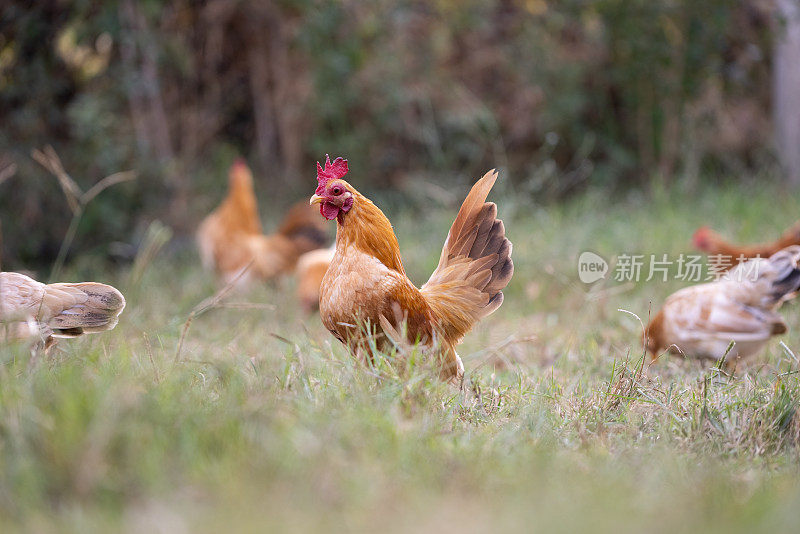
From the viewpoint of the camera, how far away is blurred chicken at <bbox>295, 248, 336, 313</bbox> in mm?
5832

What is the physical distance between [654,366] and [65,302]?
9.89ft

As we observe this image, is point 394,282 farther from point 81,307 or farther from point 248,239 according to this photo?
point 248,239

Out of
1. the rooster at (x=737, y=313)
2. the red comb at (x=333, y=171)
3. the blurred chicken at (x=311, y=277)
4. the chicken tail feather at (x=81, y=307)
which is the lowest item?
the blurred chicken at (x=311, y=277)

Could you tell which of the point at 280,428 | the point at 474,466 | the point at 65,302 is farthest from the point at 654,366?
the point at 65,302

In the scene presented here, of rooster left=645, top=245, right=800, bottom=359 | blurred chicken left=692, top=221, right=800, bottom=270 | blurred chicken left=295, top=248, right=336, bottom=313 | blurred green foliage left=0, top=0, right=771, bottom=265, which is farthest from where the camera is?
blurred green foliage left=0, top=0, right=771, bottom=265

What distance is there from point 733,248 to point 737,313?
4.42 feet

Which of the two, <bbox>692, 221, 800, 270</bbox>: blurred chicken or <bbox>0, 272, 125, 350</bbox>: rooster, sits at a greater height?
<bbox>0, 272, 125, 350</bbox>: rooster

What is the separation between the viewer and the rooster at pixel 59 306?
10.3 ft

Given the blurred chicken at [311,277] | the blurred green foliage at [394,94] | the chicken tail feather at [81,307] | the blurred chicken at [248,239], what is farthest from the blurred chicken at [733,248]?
the chicken tail feather at [81,307]

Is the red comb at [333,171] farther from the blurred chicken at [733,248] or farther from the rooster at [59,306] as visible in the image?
the blurred chicken at [733,248]

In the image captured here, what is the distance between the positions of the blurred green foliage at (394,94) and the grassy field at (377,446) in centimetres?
461

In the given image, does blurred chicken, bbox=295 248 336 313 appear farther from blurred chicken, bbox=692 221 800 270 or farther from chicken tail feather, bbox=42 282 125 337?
blurred chicken, bbox=692 221 800 270

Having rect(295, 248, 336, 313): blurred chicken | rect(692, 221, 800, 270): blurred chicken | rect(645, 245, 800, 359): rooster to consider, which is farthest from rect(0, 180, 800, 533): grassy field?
rect(295, 248, 336, 313): blurred chicken

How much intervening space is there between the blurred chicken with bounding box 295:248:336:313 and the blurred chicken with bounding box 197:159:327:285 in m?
0.62
